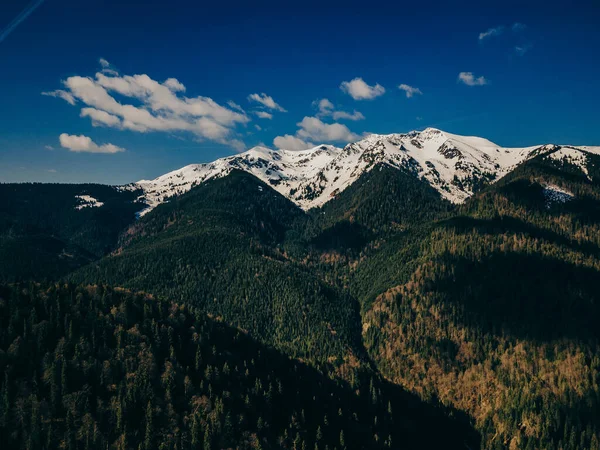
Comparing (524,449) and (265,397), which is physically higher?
(265,397)

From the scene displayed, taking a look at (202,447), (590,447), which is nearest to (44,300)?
(202,447)

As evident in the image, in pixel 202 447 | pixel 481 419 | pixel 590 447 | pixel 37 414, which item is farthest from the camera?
pixel 481 419

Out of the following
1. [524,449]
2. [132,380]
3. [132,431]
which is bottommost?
[524,449]

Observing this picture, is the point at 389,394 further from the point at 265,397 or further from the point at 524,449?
the point at 265,397

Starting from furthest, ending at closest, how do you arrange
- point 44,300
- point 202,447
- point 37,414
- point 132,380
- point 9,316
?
point 44,300, point 9,316, point 132,380, point 202,447, point 37,414

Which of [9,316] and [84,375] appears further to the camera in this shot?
[9,316]

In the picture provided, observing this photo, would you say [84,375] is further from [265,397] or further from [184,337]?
[265,397]

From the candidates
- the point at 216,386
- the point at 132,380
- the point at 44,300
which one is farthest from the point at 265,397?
the point at 44,300
